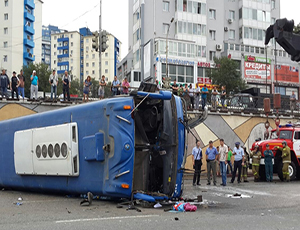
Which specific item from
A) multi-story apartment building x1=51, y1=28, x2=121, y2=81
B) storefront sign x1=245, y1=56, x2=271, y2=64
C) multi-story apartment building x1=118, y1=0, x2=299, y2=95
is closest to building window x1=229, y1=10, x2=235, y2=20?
multi-story apartment building x1=118, y1=0, x2=299, y2=95

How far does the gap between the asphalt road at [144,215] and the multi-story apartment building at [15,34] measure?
71.1 meters

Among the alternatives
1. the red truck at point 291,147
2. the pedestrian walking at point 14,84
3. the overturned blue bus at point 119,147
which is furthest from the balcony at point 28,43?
the overturned blue bus at point 119,147

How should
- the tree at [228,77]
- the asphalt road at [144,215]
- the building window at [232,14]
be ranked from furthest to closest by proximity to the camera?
the building window at [232,14] < the tree at [228,77] < the asphalt road at [144,215]

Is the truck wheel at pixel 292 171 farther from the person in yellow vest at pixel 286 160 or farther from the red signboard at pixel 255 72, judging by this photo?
the red signboard at pixel 255 72

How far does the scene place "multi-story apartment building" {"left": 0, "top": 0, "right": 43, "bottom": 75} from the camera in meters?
78.2

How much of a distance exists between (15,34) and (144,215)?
76.8 metres

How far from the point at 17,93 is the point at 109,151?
1269 centimetres

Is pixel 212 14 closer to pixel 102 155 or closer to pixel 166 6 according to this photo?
pixel 166 6

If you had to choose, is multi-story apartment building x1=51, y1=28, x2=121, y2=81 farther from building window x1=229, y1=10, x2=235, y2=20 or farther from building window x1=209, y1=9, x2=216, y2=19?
building window x1=209, y1=9, x2=216, y2=19

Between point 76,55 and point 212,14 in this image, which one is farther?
point 76,55

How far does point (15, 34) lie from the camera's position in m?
79.1

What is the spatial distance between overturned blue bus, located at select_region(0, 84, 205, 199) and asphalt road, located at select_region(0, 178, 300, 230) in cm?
62

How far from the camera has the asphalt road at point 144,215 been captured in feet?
23.8

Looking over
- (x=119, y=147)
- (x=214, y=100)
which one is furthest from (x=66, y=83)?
(x=119, y=147)
